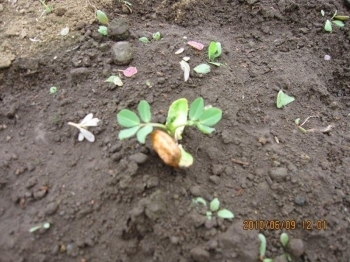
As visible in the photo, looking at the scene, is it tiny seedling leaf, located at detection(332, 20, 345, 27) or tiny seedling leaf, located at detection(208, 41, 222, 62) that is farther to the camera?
tiny seedling leaf, located at detection(332, 20, 345, 27)

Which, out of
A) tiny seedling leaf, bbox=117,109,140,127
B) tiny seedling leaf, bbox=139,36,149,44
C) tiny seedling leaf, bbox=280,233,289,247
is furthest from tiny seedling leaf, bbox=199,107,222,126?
tiny seedling leaf, bbox=139,36,149,44

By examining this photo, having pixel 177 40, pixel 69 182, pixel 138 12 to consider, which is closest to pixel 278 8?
pixel 177 40

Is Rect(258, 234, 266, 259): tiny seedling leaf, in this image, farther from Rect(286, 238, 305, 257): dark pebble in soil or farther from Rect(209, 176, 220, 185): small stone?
Rect(209, 176, 220, 185): small stone

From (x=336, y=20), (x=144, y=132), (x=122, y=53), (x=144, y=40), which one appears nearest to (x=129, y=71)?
(x=122, y=53)

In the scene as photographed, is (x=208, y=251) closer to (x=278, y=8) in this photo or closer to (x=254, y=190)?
(x=254, y=190)

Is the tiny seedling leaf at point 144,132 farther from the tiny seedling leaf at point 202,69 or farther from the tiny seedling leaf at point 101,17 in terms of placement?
the tiny seedling leaf at point 101,17

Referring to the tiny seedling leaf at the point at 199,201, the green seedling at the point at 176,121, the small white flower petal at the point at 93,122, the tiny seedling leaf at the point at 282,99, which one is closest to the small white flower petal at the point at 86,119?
the small white flower petal at the point at 93,122
